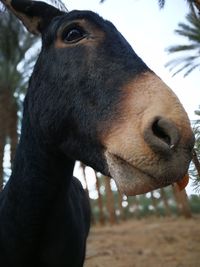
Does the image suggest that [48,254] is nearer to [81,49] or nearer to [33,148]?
[33,148]

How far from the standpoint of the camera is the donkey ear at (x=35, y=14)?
206 cm

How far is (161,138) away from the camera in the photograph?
3.67 ft

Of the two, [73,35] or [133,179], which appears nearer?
[133,179]

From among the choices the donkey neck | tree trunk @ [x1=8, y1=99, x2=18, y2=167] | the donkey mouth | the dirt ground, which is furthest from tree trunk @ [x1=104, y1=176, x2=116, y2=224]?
the donkey mouth

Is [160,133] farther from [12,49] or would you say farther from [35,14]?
[12,49]

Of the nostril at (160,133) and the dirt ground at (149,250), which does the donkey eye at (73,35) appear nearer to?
the nostril at (160,133)

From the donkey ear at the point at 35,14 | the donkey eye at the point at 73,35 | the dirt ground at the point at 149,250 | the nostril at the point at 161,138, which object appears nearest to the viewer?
the nostril at the point at 161,138

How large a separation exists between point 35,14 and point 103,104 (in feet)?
3.52

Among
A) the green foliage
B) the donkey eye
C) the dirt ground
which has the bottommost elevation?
the dirt ground

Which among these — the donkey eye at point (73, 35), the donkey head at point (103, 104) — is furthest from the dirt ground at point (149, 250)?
the donkey eye at point (73, 35)

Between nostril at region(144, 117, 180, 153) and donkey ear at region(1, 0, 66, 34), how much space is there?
133cm

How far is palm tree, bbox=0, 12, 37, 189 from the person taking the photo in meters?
9.80

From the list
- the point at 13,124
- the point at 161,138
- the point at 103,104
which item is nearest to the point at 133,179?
the point at 161,138

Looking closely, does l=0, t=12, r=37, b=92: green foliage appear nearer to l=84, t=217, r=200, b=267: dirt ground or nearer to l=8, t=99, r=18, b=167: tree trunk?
l=8, t=99, r=18, b=167: tree trunk
